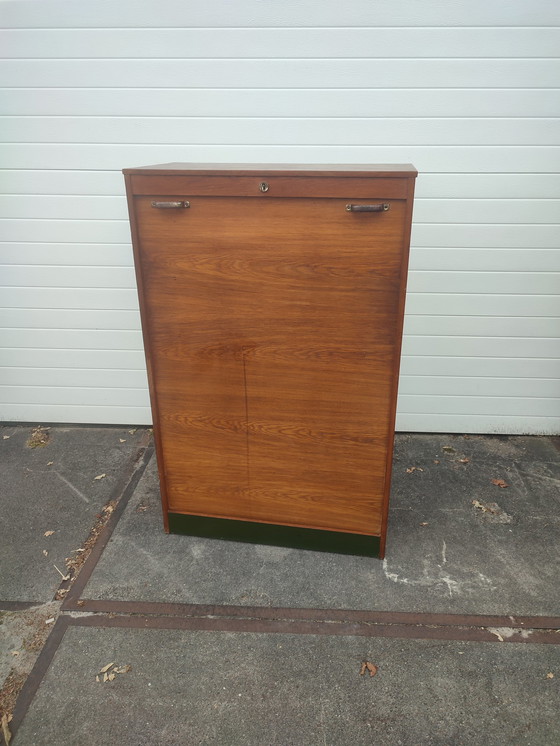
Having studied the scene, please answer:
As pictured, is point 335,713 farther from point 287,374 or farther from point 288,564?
point 287,374

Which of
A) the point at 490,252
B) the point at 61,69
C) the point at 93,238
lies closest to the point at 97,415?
the point at 93,238

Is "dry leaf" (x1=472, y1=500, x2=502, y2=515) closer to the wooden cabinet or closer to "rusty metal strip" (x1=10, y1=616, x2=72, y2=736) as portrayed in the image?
the wooden cabinet

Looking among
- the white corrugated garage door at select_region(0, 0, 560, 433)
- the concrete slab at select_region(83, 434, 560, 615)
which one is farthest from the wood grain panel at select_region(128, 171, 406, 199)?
the concrete slab at select_region(83, 434, 560, 615)

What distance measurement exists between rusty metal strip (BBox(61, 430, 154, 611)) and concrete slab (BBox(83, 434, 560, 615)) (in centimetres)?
5

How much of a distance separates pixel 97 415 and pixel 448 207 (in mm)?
3289

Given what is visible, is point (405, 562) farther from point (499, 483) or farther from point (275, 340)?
point (275, 340)

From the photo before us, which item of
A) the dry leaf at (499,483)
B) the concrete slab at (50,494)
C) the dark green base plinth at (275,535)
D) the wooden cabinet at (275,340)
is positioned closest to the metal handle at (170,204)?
the wooden cabinet at (275,340)

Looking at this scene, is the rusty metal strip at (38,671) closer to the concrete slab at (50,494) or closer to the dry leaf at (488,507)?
the concrete slab at (50,494)

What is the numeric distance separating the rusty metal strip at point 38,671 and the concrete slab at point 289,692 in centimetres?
3

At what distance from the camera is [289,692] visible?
7.54 feet

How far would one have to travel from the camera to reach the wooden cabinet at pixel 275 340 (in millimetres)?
2414

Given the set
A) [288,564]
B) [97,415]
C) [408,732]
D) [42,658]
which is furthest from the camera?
[97,415]

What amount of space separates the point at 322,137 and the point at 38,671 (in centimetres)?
351

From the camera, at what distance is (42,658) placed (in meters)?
2.46
